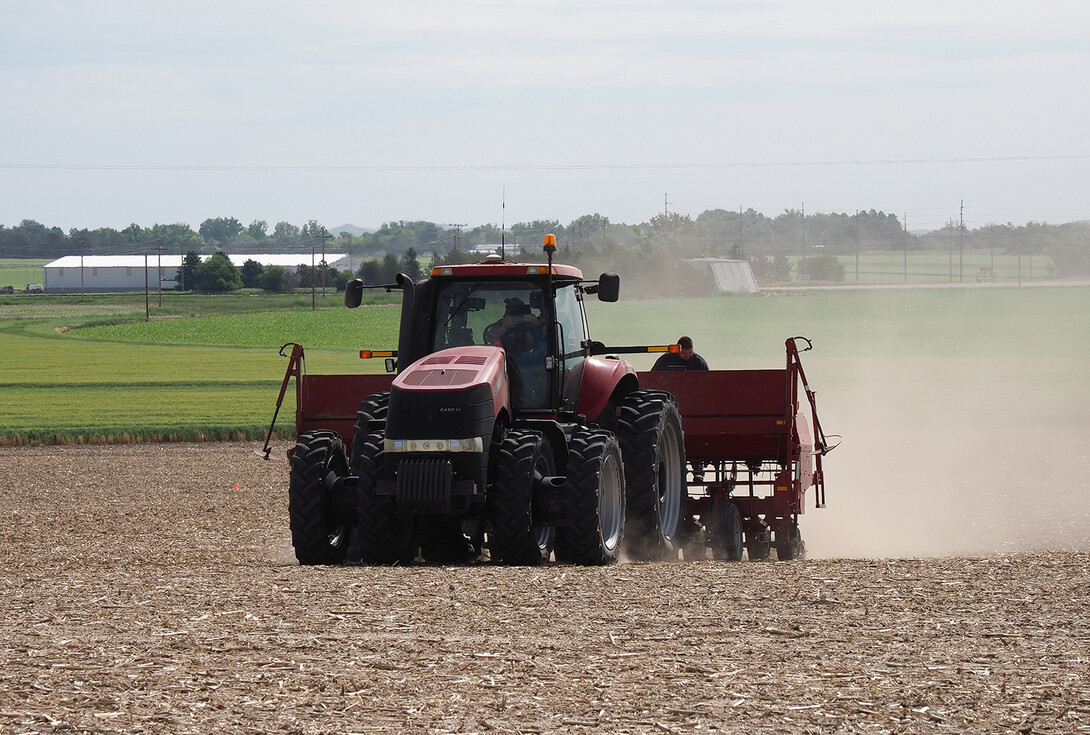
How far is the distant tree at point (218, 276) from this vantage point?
116188 mm

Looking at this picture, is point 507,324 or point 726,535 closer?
point 507,324

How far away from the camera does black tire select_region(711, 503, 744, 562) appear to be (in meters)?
12.3

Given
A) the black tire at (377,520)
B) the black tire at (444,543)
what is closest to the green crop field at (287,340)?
the black tire at (444,543)

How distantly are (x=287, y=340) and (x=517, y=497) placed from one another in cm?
Result: 5393

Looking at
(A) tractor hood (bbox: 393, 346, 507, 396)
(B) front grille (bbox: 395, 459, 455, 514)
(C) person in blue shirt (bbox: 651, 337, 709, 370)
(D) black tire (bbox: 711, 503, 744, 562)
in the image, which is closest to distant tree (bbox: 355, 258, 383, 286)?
(C) person in blue shirt (bbox: 651, 337, 709, 370)

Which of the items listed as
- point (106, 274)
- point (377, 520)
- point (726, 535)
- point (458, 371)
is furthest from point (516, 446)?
point (106, 274)

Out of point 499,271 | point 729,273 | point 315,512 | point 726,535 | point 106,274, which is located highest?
point 106,274

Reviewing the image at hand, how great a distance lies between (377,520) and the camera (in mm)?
9680

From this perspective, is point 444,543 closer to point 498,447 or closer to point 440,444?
point 498,447

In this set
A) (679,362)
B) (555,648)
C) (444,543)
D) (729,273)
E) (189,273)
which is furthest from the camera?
(189,273)

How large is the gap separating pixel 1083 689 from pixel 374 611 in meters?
3.79

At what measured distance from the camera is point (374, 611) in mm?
7832

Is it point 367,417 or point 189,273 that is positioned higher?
point 189,273

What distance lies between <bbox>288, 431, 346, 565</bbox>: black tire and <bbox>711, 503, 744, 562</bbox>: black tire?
363cm
